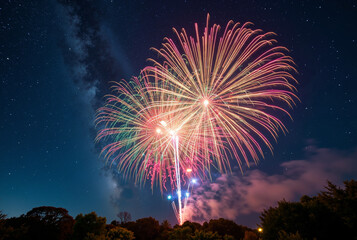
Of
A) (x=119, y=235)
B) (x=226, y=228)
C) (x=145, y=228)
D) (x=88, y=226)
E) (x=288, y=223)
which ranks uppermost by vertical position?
(x=145, y=228)

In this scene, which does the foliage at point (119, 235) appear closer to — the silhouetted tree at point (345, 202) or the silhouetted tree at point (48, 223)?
the silhouetted tree at point (48, 223)

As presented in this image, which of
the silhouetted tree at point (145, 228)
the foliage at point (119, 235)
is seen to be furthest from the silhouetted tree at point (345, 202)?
the silhouetted tree at point (145, 228)

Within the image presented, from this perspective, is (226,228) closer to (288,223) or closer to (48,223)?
(288,223)

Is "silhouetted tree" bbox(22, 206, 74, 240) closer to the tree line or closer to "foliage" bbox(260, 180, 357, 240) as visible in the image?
the tree line

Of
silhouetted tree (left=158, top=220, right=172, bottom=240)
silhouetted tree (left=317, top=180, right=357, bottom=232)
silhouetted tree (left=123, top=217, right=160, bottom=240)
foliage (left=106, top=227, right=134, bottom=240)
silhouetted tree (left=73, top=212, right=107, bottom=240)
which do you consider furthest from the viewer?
silhouetted tree (left=123, top=217, right=160, bottom=240)

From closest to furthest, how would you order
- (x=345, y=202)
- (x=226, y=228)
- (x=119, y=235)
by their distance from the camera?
(x=345, y=202) → (x=119, y=235) → (x=226, y=228)

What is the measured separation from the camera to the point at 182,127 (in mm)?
26156

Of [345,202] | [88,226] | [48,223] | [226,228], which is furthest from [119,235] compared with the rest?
[345,202]

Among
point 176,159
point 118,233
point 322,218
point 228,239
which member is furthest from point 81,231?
point 322,218

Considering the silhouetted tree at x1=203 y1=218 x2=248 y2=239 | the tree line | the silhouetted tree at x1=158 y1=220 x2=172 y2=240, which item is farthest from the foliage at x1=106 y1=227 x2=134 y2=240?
the silhouetted tree at x1=203 y1=218 x2=248 y2=239

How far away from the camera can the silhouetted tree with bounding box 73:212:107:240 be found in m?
A: 22.1

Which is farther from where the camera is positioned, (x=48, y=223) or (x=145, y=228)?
(x=145, y=228)

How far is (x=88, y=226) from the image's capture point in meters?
22.3

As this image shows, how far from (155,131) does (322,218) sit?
1922 cm
